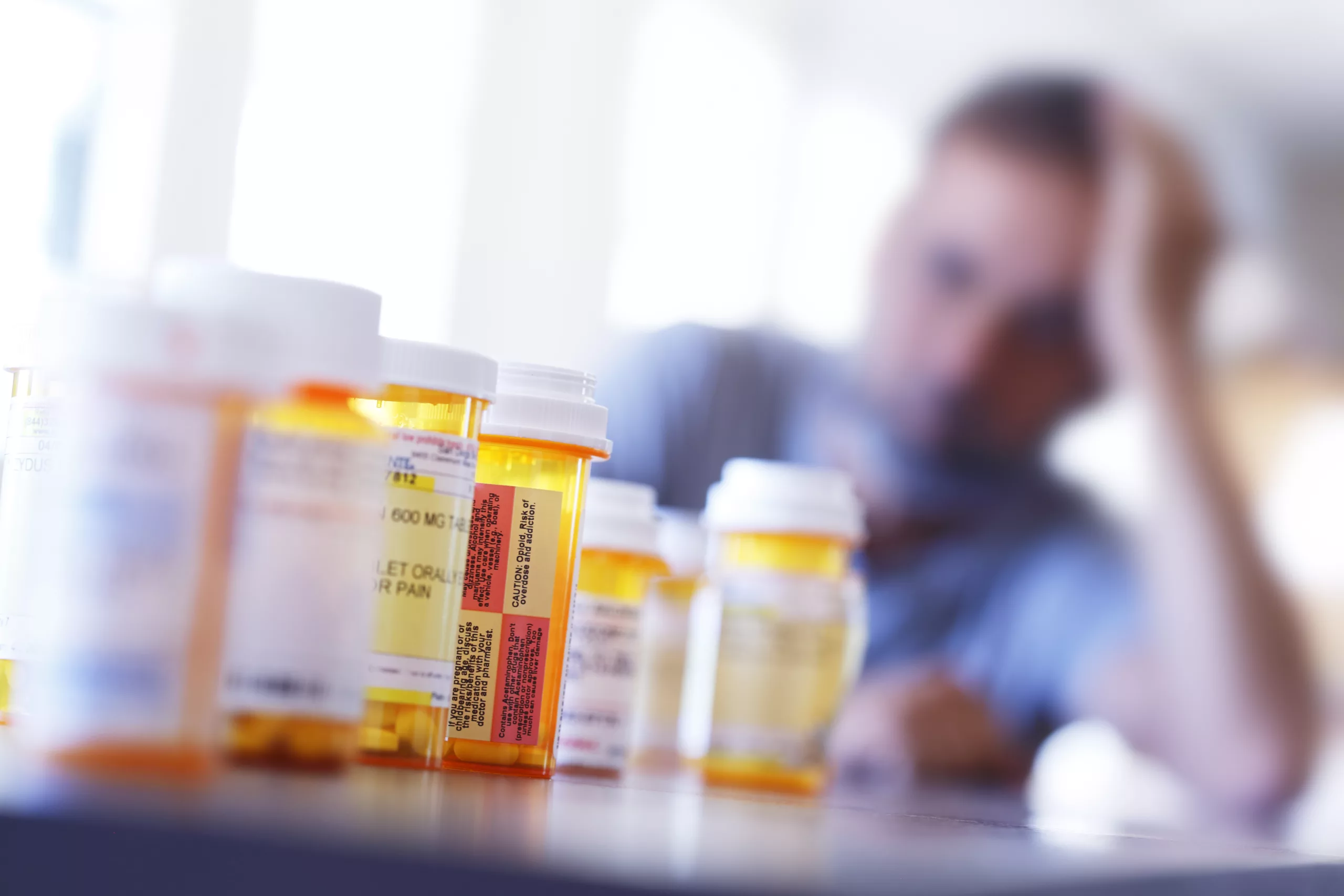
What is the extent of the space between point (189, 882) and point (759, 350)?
6.28 ft

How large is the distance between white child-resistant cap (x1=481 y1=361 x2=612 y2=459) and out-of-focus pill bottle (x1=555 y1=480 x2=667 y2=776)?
0.12 m

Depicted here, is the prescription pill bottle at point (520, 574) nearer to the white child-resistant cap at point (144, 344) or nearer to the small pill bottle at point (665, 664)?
the white child-resistant cap at point (144, 344)

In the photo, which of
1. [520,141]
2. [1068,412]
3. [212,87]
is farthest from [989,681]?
[212,87]

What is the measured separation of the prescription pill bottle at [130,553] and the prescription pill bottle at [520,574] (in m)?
0.21

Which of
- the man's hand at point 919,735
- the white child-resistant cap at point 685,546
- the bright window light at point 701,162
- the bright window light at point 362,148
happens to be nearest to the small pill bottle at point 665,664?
the white child-resistant cap at point 685,546

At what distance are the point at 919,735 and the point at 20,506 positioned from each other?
114 centimetres

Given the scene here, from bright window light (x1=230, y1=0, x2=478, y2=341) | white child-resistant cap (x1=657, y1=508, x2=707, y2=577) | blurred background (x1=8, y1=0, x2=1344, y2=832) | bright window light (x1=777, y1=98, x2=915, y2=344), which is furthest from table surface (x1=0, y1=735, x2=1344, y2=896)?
bright window light (x1=777, y1=98, x2=915, y2=344)

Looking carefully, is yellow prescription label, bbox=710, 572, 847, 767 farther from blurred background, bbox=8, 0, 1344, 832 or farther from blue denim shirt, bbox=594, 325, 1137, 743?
blue denim shirt, bbox=594, 325, 1137, 743

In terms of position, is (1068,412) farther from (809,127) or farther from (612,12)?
(612,12)

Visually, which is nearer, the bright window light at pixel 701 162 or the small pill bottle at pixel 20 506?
the small pill bottle at pixel 20 506

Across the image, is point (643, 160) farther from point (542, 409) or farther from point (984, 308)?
point (542, 409)

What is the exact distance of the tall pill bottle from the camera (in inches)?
13.6

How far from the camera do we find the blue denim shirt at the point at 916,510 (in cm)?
185

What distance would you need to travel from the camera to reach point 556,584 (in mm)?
524
